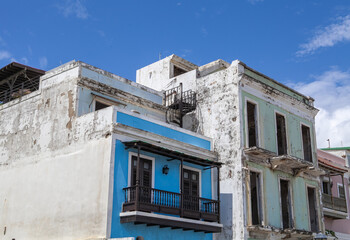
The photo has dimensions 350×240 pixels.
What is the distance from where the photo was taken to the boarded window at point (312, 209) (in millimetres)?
22219

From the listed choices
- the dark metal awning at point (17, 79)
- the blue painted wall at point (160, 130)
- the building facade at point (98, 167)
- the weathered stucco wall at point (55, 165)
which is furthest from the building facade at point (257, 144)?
the dark metal awning at point (17, 79)

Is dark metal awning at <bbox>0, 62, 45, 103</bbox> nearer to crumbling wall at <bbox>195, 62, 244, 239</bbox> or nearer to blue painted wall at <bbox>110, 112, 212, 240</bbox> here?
blue painted wall at <bbox>110, 112, 212, 240</bbox>

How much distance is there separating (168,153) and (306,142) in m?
9.48

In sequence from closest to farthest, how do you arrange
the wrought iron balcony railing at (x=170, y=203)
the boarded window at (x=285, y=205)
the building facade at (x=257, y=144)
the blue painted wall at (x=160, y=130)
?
the wrought iron balcony railing at (x=170, y=203) < the blue painted wall at (x=160, y=130) < the building facade at (x=257, y=144) < the boarded window at (x=285, y=205)

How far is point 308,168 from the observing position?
71.5 feet

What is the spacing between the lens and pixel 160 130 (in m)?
17.8

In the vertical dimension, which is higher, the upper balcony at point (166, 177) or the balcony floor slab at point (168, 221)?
the upper balcony at point (166, 177)

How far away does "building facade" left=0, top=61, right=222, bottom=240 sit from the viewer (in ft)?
51.5

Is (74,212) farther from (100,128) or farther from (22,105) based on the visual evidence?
(22,105)

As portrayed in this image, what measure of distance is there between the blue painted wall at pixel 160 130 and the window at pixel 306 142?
20.7 ft

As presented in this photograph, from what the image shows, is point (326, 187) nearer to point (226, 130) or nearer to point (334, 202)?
point (334, 202)

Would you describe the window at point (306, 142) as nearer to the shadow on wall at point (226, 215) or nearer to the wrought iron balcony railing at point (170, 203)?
the shadow on wall at point (226, 215)

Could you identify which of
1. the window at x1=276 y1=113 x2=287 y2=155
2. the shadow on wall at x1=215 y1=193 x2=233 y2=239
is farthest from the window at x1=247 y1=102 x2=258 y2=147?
the shadow on wall at x1=215 y1=193 x2=233 y2=239

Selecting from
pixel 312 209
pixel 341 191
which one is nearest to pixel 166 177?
pixel 312 209
